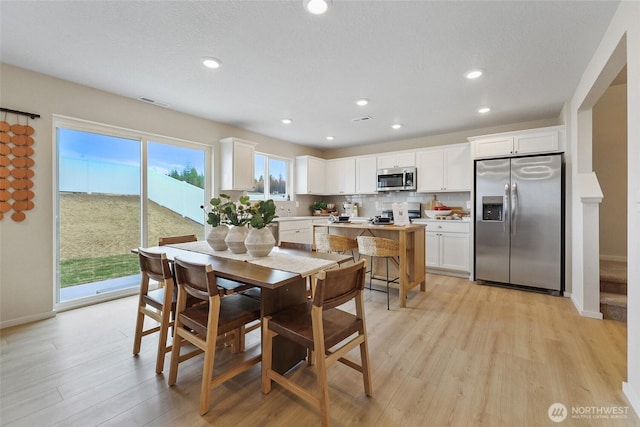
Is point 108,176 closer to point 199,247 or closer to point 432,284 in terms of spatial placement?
point 199,247

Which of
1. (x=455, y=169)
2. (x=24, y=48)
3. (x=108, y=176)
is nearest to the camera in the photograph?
(x=24, y=48)

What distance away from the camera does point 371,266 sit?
3814 mm

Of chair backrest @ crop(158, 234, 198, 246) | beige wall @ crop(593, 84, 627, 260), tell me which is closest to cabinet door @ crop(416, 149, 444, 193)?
beige wall @ crop(593, 84, 627, 260)

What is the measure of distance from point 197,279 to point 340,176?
4733mm

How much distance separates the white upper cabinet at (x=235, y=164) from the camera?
4.31m

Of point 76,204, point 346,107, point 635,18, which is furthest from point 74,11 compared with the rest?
point 635,18

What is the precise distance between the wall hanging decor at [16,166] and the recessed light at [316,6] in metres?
2.88

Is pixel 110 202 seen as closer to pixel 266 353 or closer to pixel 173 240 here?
pixel 173 240

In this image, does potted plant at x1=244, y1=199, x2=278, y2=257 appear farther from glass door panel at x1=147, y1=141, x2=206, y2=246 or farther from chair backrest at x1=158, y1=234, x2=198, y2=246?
glass door panel at x1=147, y1=141, x2=206, y2=246

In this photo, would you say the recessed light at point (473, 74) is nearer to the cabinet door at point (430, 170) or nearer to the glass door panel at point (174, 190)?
the cabinet door at point (430, 170)

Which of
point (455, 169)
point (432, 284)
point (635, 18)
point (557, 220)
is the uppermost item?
point (635, 18)

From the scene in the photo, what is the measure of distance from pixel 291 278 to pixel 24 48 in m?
2.97

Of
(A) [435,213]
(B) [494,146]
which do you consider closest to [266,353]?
(A) [435,213]

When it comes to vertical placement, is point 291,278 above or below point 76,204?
below
